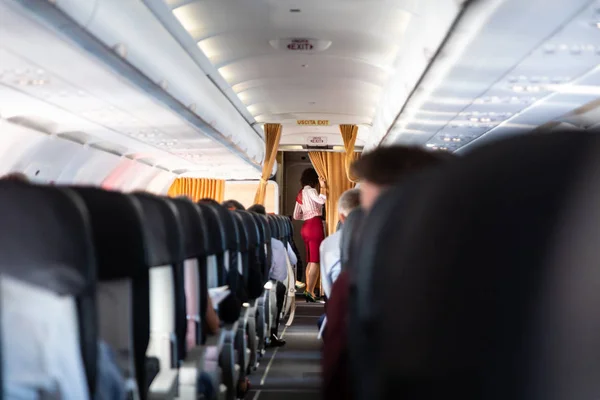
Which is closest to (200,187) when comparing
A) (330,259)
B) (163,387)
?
(330,259)

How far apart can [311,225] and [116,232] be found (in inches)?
473

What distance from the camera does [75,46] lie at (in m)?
4.84

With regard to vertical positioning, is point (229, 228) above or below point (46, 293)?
above

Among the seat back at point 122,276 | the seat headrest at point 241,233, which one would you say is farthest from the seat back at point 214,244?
the seat back at point 122,276

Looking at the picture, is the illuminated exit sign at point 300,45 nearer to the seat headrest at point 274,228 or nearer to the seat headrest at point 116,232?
the seat headrest at point 274,228

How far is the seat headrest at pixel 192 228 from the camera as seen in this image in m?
3.22

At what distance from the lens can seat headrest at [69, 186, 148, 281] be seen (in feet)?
7.28

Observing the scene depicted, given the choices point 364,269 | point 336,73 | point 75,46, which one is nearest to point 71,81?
point 75,46

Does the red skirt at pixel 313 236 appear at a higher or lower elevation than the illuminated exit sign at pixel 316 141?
lower

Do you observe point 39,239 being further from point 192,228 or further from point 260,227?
point 260,227

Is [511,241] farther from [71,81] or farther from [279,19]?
[279,19]

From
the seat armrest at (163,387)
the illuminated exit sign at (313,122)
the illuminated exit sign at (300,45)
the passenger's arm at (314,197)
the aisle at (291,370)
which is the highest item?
the illuminated exit sign at (313,122)

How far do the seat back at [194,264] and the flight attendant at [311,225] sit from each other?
32.8ft

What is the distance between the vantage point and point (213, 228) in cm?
383
